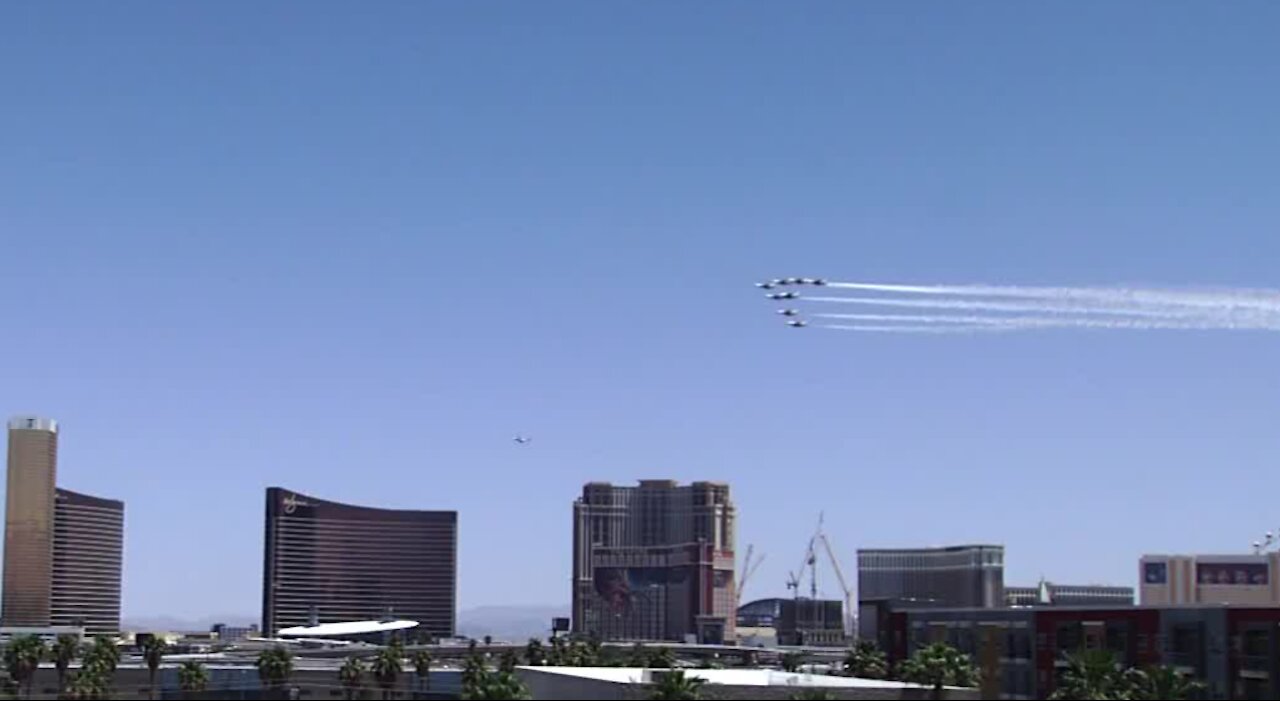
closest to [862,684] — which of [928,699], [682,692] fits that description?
[928,699]

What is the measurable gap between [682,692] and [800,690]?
33.6 feet

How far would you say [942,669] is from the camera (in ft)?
544

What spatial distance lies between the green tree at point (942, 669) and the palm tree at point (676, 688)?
2470cm

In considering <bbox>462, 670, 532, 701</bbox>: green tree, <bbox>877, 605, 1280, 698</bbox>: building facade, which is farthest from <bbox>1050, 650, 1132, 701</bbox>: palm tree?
<bbox>462, 670, 532, 701</bbox>: green tree

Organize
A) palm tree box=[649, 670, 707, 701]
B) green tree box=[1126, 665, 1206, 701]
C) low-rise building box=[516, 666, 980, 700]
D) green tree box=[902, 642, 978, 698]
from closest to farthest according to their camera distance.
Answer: palm tree box=[649, 670, 707, 701] < green tree box=[1126, 665, 1206, 701] < low-rise building box=[516, 666, 980, 700] < green tree box=[902, 642, 978, 698]

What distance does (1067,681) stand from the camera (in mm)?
158875

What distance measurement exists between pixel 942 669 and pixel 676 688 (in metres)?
28.1

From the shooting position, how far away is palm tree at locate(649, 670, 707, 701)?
489 ft

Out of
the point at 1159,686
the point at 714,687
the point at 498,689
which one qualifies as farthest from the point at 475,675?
the point at 1159,686

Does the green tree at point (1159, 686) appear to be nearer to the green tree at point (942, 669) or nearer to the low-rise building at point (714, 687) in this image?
the low-rise building at point (714, 687)

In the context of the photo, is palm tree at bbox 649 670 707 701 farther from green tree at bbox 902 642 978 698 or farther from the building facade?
the building facade

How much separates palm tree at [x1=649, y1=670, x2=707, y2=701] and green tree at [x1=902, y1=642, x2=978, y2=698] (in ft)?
81.0

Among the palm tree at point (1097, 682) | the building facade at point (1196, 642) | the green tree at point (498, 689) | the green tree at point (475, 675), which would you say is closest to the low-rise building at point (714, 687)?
the green tree at point (498, 689)

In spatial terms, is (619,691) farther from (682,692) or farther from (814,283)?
(814,283)
